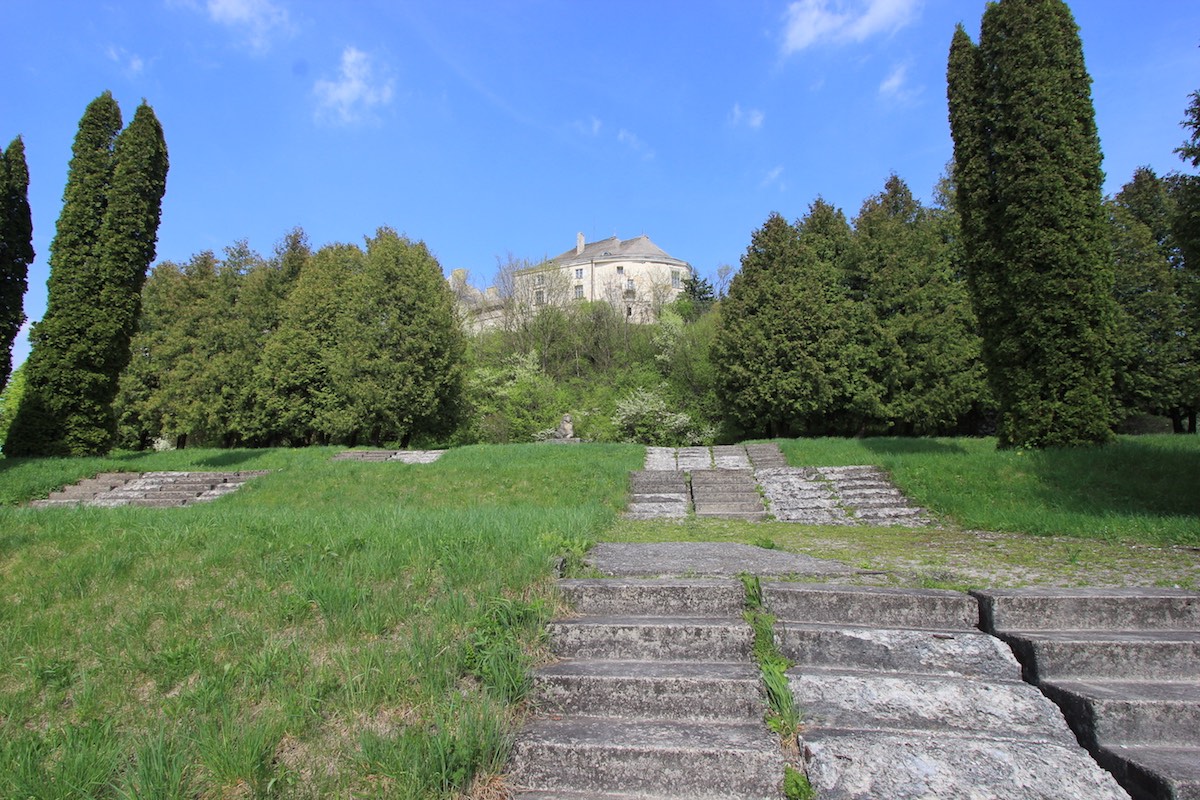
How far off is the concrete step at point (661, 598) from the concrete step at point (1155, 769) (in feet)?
5.63

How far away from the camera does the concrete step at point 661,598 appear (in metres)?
3.71

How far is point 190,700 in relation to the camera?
2.89 meters

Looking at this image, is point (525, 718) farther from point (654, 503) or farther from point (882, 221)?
point (882, 221)

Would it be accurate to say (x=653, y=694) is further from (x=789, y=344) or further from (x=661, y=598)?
(x=789, y=344)

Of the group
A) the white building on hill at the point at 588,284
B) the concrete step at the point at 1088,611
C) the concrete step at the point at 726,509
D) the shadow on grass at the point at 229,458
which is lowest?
the concrete step at the point at 726,509

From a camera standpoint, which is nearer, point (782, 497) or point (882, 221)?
point (782, 497)

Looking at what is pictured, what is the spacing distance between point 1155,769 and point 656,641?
6.75 ft

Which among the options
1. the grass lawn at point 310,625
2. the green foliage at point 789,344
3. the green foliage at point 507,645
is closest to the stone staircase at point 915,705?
the grass lawn at point 310,625

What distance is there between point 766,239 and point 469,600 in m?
20.9

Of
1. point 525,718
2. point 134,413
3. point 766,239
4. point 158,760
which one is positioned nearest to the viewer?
point 158,760

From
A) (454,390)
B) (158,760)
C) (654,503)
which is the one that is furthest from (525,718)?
(454,390)

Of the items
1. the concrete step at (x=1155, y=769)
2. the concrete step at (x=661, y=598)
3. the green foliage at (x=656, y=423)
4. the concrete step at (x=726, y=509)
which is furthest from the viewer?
the green foliage at (x=656, y=423)

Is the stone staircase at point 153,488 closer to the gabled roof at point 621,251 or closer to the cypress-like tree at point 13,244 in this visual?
the cypress-like tree at point 13,244

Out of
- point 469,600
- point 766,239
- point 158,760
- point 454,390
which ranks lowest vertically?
point 158,760
